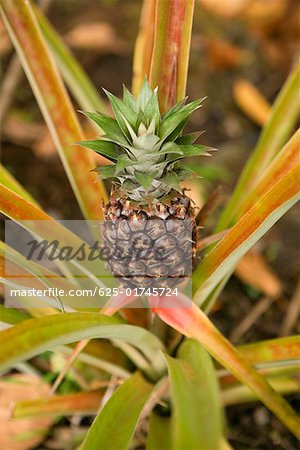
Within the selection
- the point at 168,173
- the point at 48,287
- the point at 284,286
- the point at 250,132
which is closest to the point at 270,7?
the point at 250,132

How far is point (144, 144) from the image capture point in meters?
0.70

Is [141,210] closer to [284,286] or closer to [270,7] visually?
[284,286]

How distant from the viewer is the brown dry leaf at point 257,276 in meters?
1.29

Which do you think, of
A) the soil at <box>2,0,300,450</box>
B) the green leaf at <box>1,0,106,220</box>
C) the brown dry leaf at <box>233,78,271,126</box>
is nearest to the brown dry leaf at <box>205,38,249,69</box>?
the soil at <box>2,0,300,450</box>

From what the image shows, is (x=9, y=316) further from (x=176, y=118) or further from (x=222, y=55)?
(x=222, y=55)

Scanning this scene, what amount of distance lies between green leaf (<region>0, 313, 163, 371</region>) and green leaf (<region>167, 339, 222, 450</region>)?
0.31 ft

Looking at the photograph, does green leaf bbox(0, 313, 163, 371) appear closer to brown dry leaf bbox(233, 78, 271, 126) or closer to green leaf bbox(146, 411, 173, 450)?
green leaf bbox(146, 411, 173, 450)

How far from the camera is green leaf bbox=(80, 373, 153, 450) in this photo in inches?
27.3

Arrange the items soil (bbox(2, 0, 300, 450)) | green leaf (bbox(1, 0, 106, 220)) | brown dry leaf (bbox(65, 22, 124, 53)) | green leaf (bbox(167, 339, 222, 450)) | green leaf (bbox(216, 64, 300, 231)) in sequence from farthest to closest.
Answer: brown dry leaf (bbox(65, 22, 124, 53)), soil (bbox(2, 0, 300, 450)), green leaf (bbox(216, 64, 300, 231)), green leaf (bbox(1, 0, 106, 220)), green leaf (bbox(167, 339, 222, 450))

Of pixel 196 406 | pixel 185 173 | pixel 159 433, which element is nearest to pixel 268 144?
pixel 185 173

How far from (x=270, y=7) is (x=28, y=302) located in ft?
4.10

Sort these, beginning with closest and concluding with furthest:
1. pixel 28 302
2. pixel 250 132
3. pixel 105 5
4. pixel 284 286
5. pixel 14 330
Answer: pixel 14 330 → pixel 28 302 → pixel 284 286 → pixel 250 132 → pixel 105 5

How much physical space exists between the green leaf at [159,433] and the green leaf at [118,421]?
12 centimetres

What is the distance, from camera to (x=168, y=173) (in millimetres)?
724
